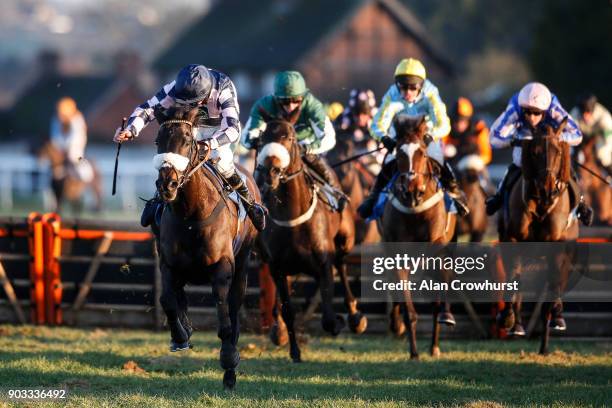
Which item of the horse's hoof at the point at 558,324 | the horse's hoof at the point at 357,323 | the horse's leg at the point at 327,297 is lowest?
the horse's hoof at the point at 357,323

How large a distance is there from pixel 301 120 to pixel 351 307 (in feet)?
6.73

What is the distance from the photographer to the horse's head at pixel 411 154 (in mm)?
10883

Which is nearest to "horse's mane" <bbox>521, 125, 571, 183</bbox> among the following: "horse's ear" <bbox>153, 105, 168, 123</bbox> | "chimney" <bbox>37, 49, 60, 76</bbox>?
"horse's ear" <bbox>153, 105, 168, 123</bbox>

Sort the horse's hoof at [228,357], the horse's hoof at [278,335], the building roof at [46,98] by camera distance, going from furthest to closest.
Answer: the building roof at [46,98], the horse's hoof at [278,335], the horse's hoof at [228,357]

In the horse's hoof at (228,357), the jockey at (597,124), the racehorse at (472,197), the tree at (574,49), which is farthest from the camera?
the tree at (574,49)

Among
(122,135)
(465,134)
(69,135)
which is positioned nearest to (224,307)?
(122,135)

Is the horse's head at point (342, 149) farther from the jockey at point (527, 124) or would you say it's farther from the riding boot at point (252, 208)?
the riding boot at point (252, 208)

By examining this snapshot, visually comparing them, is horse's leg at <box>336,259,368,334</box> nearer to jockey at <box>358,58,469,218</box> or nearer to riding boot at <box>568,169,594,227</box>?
jockey at <box>358,58,469,218</box>

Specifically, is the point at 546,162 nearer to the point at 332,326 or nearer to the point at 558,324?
the point at 558,324

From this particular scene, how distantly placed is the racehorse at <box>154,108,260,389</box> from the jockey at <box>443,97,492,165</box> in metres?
6.31

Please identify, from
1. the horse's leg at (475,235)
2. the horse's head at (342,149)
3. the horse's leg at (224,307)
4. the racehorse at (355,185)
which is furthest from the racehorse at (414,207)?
the horse's leg at (475,235)

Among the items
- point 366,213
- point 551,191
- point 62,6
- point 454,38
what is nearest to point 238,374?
point 366,213

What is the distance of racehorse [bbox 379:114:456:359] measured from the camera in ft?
35.9

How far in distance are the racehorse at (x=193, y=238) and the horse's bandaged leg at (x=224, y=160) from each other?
0.75 feet
